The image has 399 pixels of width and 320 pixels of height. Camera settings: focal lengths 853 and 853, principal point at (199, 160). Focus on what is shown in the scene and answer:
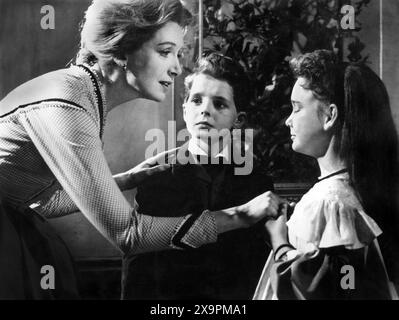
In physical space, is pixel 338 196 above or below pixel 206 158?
below

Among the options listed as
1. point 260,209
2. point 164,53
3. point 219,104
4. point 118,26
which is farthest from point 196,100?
point 260,209

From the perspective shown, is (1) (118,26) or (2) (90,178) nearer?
(2) (90,178)

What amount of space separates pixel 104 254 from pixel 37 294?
1.64 feet

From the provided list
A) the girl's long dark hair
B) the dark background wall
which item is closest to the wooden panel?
Answer: the dark background wall

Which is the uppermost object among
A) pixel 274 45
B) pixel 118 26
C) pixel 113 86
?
pixel 118 26

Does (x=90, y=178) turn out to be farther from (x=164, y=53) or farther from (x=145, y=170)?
(x=164, y=53)

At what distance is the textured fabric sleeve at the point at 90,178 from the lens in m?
5.28

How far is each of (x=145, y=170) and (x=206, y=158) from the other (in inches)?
15.5

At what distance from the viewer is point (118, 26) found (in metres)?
5.38

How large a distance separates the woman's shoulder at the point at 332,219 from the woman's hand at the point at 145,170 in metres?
0.86

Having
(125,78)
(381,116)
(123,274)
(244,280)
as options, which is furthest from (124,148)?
(381,116)

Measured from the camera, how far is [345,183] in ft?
17.7

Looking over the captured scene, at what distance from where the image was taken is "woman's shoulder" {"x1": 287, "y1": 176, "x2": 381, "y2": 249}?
Result: 532cm

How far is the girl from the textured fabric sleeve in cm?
57
